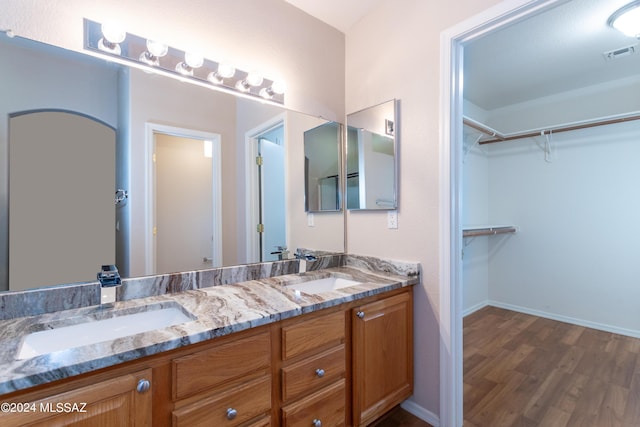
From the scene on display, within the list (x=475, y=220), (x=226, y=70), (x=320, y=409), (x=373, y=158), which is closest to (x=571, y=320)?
(x=475, y=220)

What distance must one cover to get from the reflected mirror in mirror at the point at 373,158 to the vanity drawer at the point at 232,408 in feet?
3.91

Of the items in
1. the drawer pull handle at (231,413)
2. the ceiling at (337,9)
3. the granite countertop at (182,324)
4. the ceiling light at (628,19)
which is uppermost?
the ceiling at (337,9)

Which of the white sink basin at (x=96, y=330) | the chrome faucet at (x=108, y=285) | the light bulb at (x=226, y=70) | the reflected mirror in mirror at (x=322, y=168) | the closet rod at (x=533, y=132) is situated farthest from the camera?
the closet rod at (x=533, y=132)

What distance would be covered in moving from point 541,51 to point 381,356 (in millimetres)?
2564

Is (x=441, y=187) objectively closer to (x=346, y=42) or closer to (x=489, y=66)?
(x=346, y=42)

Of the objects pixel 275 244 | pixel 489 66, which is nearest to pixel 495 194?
pixel 489 66

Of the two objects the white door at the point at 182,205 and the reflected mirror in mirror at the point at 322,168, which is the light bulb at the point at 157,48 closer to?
the white door at the point at 182,205

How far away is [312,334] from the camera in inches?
48.5

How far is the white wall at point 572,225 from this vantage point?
9.18 ft

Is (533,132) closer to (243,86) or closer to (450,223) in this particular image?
(450,223)

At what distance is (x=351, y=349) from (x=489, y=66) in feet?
8.48

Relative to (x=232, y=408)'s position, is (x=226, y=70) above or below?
above

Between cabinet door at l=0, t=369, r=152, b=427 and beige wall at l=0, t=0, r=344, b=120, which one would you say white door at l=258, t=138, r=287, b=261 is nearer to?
beige wall at l=0, t=0, r=344, b=120

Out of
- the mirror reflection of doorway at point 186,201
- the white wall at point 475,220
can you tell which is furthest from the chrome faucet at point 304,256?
the white wall at point 475,220
